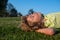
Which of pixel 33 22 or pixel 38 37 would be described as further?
pixel 33 22

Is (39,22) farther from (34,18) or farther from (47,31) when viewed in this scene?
(47,31)

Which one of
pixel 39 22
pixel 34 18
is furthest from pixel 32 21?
pixel 39 22

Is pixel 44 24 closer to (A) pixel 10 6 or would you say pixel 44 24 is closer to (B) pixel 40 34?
(B) pixel 40 34

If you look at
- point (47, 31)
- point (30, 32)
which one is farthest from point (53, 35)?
point (30, 32)

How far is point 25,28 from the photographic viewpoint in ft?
17.2

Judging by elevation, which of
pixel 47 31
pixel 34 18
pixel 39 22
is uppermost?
pixel 34 18

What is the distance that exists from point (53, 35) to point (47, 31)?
206mm

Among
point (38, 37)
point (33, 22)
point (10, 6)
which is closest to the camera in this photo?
point (38, 37)

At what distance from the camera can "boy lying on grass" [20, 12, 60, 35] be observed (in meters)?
5.18

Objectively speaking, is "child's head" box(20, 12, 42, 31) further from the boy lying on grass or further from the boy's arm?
the boy's arm

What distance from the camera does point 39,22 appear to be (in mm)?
5250

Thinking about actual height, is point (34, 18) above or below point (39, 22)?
above

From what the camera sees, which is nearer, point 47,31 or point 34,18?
point 47,31

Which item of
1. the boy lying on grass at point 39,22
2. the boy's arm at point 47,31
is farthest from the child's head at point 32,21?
the boy's arm at point 47,31
